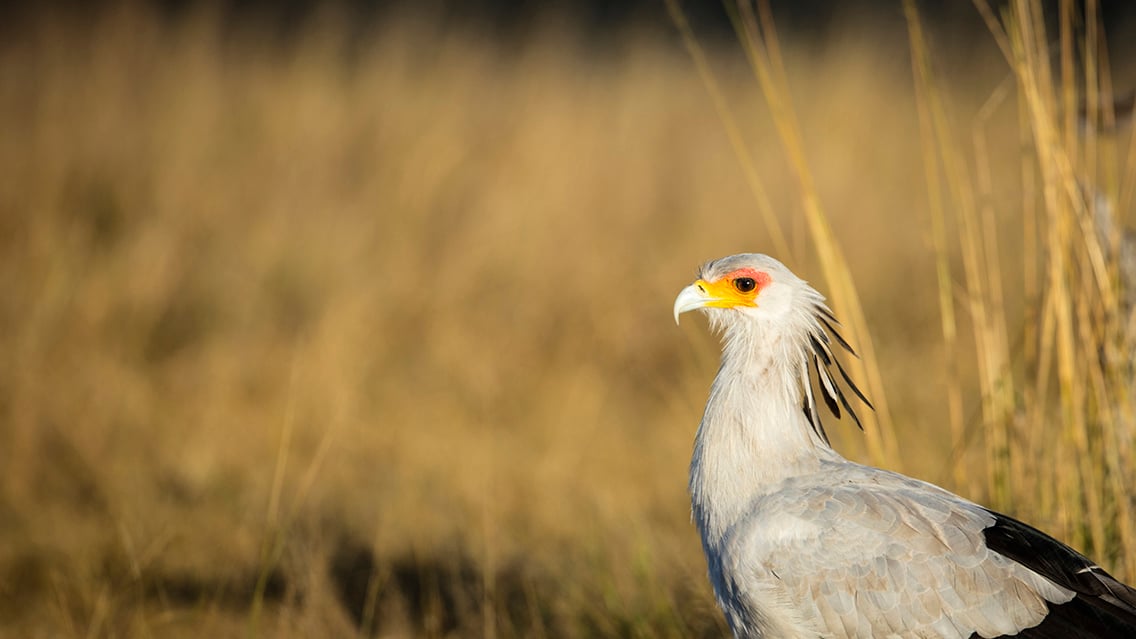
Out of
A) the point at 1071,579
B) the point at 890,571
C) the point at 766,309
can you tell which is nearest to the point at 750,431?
the point at 766,309

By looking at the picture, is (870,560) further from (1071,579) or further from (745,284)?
(745,284)

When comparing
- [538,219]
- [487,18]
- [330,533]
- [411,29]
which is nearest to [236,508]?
[330,533]

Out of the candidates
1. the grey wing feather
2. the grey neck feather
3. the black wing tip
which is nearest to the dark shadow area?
the grey neck feather

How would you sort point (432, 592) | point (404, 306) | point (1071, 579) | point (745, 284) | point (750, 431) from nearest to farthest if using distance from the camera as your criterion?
1. point (1071, 579)
2. point (750, 431)
3. point (745, 284)
4. point (432, 592)
5. point (404, 306)

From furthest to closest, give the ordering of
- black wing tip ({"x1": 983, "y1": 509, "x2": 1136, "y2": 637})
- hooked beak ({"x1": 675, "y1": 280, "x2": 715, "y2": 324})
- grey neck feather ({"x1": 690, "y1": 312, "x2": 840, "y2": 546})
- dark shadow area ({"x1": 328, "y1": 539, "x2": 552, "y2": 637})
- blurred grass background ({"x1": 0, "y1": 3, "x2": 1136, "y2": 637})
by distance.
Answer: blurred grass background ({"x1": 0, "y1": 3, "x2": 1136, "y2": 637}) < dark shadow area ({"x1": 328, "y1": 539, "x2": 552, "y2": 637}) < hooked beak ({"x1": 675, "y1": 280, "x2": 715, "y2": 324}) < grey neck feather ({"x1": 690, "y1": 312, "x2": 840, "y2": 546}) < black wing tip ({"x1": 983, "y1": 509, "x2": 1136, "y2": 637})

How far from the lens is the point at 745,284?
273 cm

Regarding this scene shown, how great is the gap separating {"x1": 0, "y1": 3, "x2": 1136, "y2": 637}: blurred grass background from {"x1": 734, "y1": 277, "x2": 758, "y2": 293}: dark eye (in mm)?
958

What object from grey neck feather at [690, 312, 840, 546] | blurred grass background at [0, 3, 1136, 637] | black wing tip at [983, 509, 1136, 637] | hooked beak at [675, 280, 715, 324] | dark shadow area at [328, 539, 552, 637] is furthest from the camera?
blurred grass background at [0, 3, 1136, 637]

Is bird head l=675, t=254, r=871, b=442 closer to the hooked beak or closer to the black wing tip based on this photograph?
the hooked beak

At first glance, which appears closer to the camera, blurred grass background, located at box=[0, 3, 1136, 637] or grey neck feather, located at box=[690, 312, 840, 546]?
grey neck feather, located at box=[690, 312, 840, 546]

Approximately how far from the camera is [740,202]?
726 centimetres

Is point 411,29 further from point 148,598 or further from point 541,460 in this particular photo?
point 148,598

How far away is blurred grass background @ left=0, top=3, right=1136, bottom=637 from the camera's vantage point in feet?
12.7

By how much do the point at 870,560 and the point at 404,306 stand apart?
13.4ft
